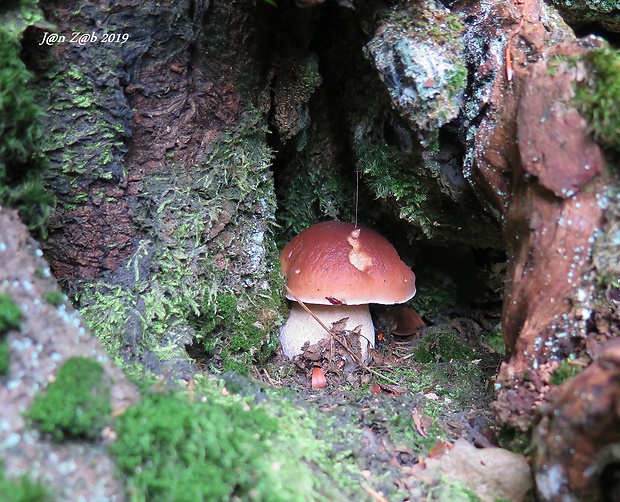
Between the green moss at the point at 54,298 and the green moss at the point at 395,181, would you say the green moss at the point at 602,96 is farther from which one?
the green moss at the point at 54,298

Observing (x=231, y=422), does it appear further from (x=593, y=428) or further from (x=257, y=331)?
(x=257, y=331)

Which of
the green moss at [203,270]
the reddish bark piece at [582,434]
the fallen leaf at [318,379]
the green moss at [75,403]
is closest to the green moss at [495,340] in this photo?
Result: the fallen leaf at [318,379]

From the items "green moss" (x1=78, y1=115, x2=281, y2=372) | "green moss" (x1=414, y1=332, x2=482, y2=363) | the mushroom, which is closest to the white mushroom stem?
the mushroom

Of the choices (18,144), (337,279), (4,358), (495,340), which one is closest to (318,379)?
(337,279)

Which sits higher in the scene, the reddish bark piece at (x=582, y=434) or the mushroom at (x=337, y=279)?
the reddish bark piece at (x=582, y=434)

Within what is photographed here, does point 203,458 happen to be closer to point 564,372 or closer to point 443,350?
point 564,372

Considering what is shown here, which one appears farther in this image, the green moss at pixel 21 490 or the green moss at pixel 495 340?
the green moss at pixel 495 340
